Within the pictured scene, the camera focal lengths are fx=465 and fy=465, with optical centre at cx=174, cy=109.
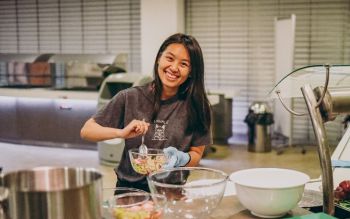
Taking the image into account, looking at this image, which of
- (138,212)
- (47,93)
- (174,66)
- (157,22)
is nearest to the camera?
(138,212)

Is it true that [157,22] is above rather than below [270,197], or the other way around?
above

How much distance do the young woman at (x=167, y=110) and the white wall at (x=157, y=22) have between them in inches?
183

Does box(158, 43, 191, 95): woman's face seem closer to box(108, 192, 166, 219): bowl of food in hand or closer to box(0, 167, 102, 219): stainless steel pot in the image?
box(108, 192, 166, 219): bowl of food in hand

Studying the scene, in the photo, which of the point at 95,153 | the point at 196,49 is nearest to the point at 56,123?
the point at 95,153

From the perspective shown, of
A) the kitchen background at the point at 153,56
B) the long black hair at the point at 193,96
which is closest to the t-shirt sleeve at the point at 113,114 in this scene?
the long black hair at the point at 193,96

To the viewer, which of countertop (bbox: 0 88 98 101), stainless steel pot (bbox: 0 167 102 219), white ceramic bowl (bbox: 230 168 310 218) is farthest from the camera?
countertop (bbox: 0 88 98 101)

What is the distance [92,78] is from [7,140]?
5.99 feet

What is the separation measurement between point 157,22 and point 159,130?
483cm

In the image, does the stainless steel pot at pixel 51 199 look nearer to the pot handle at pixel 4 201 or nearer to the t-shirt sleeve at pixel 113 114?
the pot handle at pixel 4 201

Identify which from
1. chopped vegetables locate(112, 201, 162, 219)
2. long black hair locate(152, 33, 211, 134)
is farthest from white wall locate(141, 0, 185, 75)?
chopped vegetables locate(112, 201, 162, 219)

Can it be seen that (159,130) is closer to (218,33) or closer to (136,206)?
(136,206)

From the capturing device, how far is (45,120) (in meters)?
6.73

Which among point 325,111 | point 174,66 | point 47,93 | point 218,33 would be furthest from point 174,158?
point 218,33

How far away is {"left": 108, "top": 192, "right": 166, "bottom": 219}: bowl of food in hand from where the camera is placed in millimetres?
1281
